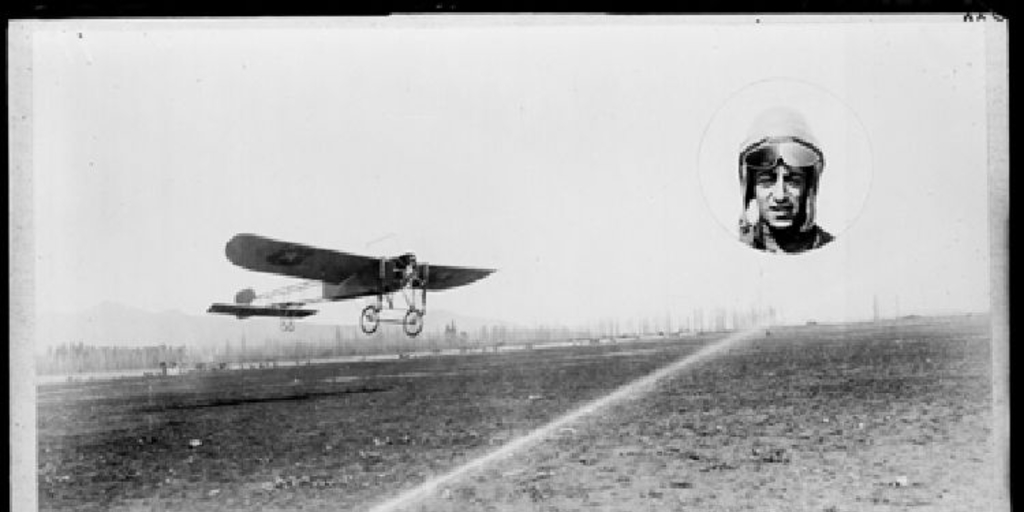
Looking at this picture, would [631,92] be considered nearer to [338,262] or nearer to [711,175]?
[711,175]

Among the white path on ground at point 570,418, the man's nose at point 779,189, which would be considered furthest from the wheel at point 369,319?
the man's nose at point 779,189

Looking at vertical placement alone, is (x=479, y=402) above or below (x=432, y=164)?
below

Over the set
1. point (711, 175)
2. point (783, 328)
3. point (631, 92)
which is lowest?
point (783, 328)

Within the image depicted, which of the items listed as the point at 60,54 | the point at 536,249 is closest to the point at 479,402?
the point at 536,249

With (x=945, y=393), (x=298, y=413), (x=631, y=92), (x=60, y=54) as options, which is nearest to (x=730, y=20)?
(x=631, y=92)

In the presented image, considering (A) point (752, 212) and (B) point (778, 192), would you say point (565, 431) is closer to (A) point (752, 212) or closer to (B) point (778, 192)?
(A) point (752, 212)
